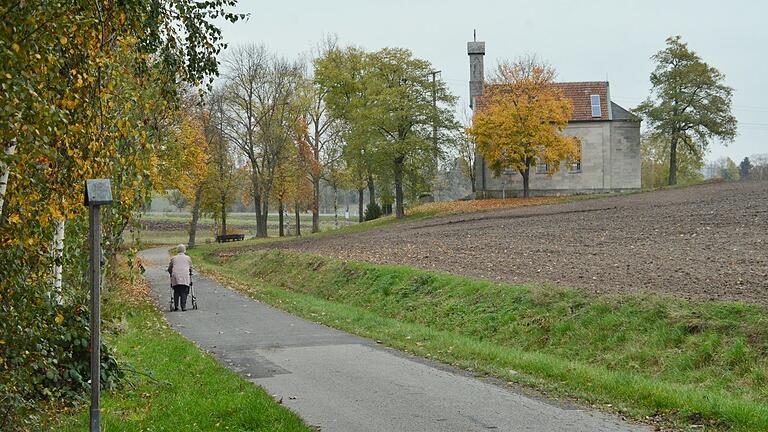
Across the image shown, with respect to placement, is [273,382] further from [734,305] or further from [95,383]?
[734,305]

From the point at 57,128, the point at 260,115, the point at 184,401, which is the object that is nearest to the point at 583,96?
the point at 260,115

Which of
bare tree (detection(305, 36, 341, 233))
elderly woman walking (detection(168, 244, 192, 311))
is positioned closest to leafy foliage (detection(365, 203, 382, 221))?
bare tree (detection(305, 36, 341, 233))

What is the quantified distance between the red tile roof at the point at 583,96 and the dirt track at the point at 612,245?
16849 mm

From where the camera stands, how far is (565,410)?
31.7 feet

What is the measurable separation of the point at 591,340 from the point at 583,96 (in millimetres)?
54918

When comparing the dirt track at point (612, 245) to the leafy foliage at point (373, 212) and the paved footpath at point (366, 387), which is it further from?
the leafy foliage at point (373, 212)

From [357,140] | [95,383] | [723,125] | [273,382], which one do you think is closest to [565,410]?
[273,382]

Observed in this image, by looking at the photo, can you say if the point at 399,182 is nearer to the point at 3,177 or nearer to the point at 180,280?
the point at 180,280

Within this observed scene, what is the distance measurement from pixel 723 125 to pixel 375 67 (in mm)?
26355

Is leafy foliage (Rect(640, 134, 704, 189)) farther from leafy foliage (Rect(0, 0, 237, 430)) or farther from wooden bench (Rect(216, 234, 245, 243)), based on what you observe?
leafy foliage (Rect(0, 0, 237, 430))

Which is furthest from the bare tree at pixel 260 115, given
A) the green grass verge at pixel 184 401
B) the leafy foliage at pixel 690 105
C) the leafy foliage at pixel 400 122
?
the green grass verge at pixel 184 401

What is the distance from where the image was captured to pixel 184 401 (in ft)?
32.5

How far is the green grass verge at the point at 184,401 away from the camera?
29.0 ft

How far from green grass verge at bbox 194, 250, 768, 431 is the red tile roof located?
4461 centimetres
